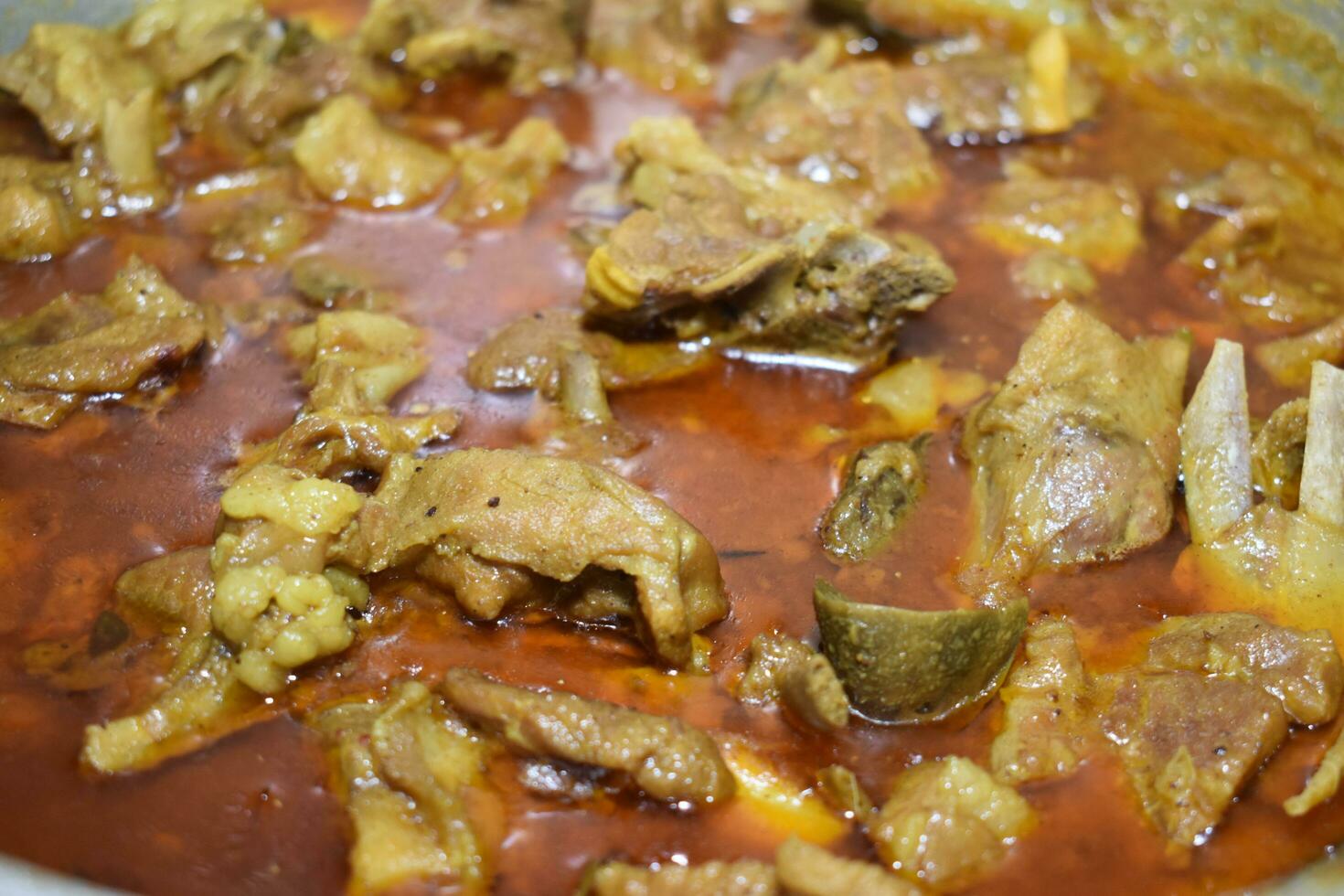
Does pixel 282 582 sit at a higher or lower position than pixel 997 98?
higher

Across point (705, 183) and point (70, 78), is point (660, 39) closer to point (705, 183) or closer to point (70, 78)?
point (705, 183)

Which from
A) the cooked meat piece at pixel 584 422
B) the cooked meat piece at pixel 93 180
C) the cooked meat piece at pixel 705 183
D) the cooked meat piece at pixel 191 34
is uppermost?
the cooked meat piece at pixel 191 34

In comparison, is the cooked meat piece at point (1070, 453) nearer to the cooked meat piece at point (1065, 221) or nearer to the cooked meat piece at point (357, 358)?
the cooked meat piece at point (1065, 221)

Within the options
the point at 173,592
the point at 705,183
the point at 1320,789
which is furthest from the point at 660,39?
the point at 1320,789

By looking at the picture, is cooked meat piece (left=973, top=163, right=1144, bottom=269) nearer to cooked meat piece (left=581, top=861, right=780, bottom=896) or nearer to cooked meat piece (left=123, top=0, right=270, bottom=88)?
cooked meat piece (left=581, top=861, right=780, bottom=896)

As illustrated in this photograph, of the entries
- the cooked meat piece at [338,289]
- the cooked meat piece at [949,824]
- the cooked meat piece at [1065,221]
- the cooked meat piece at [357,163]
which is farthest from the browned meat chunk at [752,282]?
the cooked meat piece at [949,824]

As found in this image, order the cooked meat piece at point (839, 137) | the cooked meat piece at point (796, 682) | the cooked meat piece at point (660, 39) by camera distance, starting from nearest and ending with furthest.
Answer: the cooked meat piece at point (796, 682), the cooked meat piece at point (839, 137), the cooked meat piece at point (660, 39)

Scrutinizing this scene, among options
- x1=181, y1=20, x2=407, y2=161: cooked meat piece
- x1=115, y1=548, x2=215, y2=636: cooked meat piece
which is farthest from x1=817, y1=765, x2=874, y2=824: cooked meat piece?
x1=181, y1=20, x2=407, y2=161: cooked meat piece
